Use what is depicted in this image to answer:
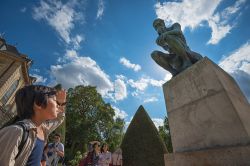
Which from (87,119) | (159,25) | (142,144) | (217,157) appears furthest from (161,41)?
(87,119)

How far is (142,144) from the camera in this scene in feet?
49.4

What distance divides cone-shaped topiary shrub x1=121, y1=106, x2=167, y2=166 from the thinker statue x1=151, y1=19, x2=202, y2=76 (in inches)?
463

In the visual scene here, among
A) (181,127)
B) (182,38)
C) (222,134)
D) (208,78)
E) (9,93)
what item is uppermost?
(9,93)

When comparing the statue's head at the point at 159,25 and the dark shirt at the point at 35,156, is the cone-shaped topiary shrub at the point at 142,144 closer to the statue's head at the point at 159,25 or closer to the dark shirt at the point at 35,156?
the statue's head at the point at 159,25

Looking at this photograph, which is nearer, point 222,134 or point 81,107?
point 222,134

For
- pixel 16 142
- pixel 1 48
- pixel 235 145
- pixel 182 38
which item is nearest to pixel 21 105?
pixel 16 142

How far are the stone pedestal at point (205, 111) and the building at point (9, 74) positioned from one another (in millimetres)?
25008

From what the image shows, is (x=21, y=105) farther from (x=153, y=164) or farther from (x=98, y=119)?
(x=98, y=119)

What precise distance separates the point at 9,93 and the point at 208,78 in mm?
29180

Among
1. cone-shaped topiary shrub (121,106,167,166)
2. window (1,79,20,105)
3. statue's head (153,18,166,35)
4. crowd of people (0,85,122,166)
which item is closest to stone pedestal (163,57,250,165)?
statue's head (153,18,166,35)

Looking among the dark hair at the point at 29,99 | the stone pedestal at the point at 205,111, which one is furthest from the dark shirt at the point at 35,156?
the stone pedestal at the point at 205,111

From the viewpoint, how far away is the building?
23.9 m

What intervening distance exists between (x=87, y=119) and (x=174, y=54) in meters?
30.7

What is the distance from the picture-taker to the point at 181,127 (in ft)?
10.8
